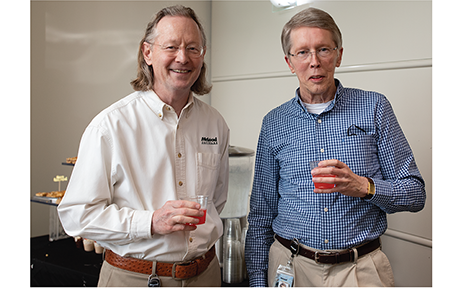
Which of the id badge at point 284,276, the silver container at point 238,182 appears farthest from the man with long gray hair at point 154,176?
the silver container at point 238,182

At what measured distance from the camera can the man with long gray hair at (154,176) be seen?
1.38 m

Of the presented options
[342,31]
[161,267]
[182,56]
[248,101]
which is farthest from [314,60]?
[248,101]

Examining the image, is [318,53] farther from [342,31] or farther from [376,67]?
[342,31]

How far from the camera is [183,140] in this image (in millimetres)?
1628

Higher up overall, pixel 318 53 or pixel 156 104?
pixel 318 53

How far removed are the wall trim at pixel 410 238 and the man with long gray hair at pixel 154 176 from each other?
1.66m

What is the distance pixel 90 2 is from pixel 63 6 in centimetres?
30

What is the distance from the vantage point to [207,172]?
1.68 meters

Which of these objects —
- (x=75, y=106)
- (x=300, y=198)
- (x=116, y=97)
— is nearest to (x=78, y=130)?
(x=75, y=106)

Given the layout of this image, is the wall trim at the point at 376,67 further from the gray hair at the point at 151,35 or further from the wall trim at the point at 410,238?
the gray hair at the point at 151,35

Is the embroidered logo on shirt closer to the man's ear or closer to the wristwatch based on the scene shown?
the man's ear

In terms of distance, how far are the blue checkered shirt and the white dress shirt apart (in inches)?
12.8

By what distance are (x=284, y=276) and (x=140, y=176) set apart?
2.66 ft
